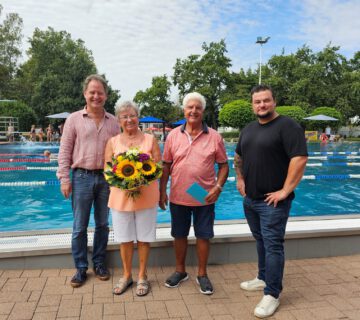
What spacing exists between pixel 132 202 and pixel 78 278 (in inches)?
36.2

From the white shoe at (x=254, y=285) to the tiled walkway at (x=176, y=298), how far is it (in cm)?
5

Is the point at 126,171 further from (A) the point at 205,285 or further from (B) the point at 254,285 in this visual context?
(B) the point at 254,285

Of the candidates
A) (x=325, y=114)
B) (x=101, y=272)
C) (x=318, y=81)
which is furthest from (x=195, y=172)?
(x=318, y=81)

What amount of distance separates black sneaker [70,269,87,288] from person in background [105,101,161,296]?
35 centimetres

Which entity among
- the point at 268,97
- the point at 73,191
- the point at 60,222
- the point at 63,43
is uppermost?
the point at 63,43

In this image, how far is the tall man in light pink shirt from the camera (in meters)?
2.95

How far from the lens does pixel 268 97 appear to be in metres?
2.61

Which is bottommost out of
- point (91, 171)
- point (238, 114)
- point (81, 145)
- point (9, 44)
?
point (91, 171)

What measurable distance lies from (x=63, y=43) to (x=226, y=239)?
38276 millimetres

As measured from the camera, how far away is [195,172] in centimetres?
289

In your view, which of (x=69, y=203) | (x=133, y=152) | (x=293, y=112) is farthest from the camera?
(x=293, y=112)

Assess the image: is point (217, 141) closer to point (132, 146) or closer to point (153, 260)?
point (132, 146)

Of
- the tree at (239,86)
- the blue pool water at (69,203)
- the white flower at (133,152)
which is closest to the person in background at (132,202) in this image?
the white flower at (133,152)

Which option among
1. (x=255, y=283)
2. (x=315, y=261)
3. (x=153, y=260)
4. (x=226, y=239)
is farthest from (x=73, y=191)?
(x=315, y=261)
